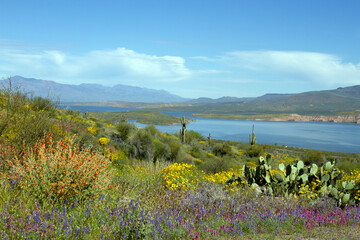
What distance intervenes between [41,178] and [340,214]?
6288 mm

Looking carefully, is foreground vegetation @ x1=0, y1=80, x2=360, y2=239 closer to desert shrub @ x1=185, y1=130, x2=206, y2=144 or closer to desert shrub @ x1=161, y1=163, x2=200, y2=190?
desert shrub @ x1=161, y1=163, x2=200, y2=190

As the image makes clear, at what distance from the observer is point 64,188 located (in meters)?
4.72

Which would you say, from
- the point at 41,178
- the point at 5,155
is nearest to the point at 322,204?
the point at 41,178

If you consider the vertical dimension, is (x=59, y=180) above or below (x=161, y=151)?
above

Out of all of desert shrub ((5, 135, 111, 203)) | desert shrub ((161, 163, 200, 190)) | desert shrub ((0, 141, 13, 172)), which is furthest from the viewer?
desert shrub ((161, 163, 200, 190))

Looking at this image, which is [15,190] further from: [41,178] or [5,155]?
[5,155]

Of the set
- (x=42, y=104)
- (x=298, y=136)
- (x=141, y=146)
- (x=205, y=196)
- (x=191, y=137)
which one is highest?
(x=42, y=104)

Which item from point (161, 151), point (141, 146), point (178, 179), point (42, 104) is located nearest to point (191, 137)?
point (161, 151)

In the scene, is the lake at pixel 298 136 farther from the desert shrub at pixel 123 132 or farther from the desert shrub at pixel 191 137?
the desert shrub at pixel 123 132

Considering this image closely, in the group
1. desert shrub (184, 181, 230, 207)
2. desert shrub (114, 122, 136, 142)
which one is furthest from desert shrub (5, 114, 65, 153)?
desert shrub (114, 122, 136, 142)

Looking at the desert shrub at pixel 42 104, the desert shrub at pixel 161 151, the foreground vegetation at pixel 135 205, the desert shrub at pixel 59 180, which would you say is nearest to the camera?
the foreground vegetation at pixel 135 205

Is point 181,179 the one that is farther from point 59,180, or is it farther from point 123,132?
point 123,132

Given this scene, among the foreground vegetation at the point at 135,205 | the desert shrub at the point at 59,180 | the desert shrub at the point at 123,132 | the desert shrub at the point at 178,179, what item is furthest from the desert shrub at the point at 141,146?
the desert shrub at the point at 59,180

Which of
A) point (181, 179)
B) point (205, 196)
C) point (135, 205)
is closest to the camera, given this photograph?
point (135, 205)
